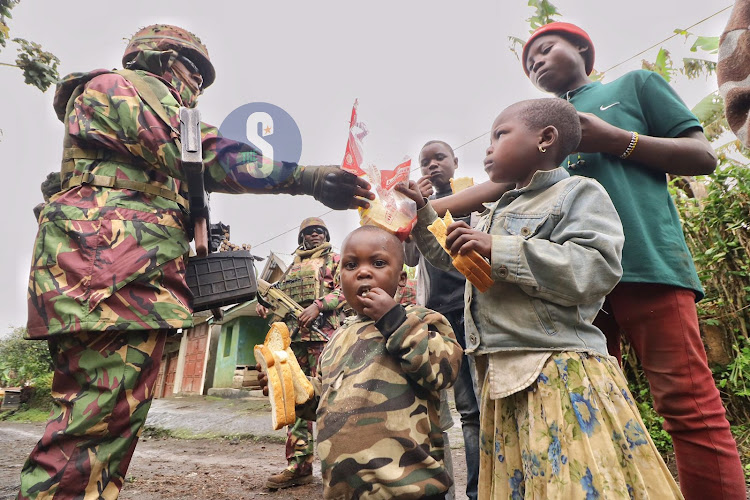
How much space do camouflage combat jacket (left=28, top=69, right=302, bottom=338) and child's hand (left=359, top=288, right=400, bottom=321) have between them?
2.79ft

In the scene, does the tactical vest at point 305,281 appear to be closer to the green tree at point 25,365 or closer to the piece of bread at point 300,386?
the piece of bread at point 300,386

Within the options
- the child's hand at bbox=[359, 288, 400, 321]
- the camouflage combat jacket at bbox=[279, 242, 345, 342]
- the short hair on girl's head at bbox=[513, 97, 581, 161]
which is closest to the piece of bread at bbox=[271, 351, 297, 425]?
the child's hand at bbox=[359, 288, 400, 321]

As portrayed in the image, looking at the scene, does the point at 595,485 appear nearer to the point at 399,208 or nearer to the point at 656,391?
the point at 656,391

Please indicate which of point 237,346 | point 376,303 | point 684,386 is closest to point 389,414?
point 376,303

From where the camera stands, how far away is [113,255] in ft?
5.99

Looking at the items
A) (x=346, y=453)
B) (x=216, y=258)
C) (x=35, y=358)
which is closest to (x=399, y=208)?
(x=346, y=453)

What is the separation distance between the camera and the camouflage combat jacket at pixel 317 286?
4254mm

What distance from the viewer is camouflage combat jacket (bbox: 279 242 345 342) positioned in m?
4.25

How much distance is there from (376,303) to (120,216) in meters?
1.17

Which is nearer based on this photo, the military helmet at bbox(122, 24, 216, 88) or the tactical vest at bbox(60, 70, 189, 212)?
the tactical vest at bbox(60, 70, 189, 212)

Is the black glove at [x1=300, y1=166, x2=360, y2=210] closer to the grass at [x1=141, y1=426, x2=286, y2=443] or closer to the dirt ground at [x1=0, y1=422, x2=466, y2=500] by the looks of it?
the dirt ground at [x1=0, y1=422, x2=466, y2=500]

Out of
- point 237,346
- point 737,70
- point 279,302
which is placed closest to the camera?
point 737,70

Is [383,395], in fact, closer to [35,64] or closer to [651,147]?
[651,147]

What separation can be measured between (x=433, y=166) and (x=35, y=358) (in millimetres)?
21744
